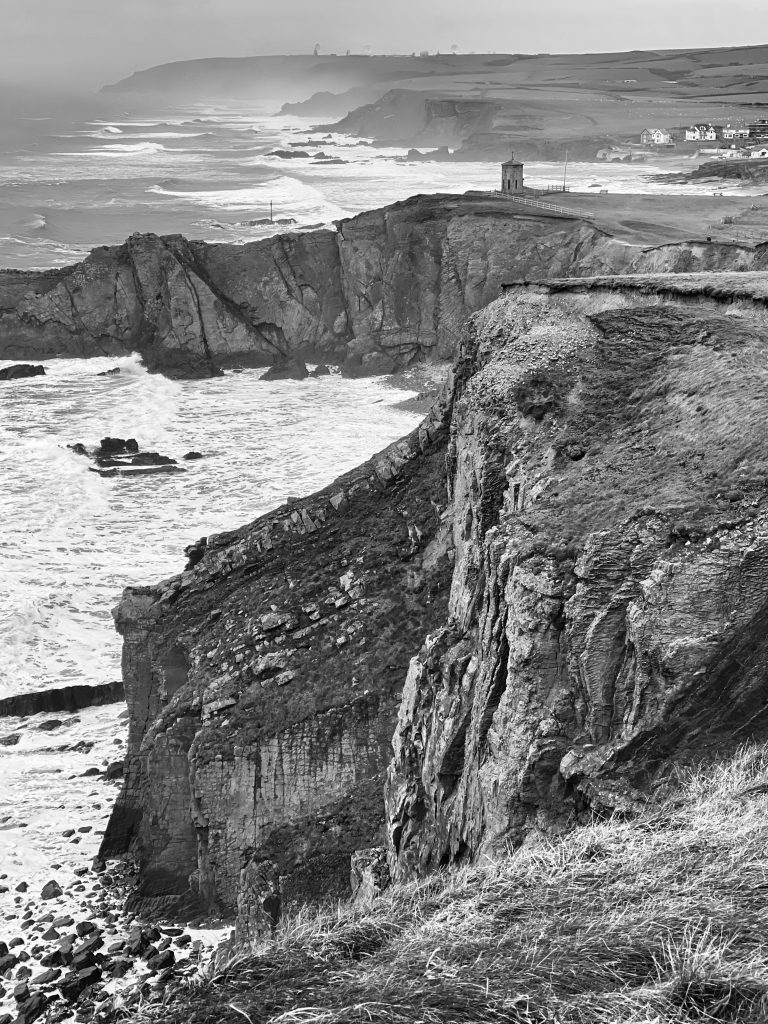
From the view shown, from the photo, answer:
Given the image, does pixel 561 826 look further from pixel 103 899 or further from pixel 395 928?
pixel 103 899

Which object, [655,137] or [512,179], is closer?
[512,179]

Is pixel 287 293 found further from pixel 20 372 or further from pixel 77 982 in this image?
pixel 77 982

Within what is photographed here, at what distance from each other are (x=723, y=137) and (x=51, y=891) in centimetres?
10619

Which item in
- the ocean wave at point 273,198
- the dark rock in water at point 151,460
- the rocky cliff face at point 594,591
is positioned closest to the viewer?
the rocky cliff face at point 594,591

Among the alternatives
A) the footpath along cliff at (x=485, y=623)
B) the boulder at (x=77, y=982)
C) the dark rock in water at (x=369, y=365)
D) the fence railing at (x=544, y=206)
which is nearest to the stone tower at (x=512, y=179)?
the fence railing at (x=544, y=206)

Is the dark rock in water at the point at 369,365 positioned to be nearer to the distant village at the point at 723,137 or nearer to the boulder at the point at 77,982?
the boulder at the point at 77,982

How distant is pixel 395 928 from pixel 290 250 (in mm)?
51036

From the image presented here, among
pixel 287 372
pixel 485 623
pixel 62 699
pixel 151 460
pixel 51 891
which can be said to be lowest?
pixel 51 891

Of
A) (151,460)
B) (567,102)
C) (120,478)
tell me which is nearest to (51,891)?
(120,478)

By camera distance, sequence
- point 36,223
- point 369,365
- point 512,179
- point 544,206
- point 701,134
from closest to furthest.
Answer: point 369,365
point 544,206
point 512,179
point 36,223
point 701,134

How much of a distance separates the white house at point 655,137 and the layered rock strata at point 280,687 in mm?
101604

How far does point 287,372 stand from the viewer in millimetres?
52719

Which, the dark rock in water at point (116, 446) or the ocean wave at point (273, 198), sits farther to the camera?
the ocean wave at point (273, 198)

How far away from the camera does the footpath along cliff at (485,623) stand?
33.5 feet
